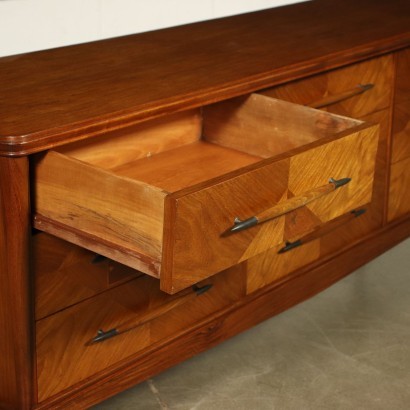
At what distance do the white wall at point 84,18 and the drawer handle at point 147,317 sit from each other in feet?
2.50

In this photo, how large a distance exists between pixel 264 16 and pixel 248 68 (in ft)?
2.07

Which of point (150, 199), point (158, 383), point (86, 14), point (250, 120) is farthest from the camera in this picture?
point (86, 14)

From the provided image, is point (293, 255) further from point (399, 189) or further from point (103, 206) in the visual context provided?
point (103, 206)

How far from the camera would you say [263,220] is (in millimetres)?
1729

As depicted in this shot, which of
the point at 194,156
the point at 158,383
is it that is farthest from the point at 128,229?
the point at 158,383

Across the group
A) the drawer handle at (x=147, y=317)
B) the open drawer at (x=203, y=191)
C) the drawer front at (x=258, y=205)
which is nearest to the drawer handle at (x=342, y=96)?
the open drawer at (x=203, y=191)

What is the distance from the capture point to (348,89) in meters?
2.42

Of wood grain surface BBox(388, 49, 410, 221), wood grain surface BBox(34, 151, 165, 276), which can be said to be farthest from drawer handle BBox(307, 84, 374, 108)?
wood grain surface BBox(34, 151, 165, 276)

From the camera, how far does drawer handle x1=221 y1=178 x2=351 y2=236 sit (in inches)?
66.8

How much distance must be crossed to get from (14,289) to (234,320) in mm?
692

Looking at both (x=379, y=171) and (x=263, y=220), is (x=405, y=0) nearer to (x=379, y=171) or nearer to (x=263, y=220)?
(x=379, y=171)

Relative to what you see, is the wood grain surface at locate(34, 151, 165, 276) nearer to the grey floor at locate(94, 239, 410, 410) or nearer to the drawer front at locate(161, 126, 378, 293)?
the drawer front at locate(161, 126, 378, 293)

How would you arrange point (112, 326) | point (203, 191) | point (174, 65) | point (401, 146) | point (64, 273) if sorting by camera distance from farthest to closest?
point (401, 146), point (174, 65), point (112, 326), point (64, 273), point (203, 191)

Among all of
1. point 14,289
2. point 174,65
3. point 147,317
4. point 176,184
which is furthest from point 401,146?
point 14,289
